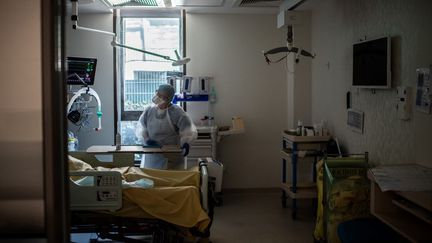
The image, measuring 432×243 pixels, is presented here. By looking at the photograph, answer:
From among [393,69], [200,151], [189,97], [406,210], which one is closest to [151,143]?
[200,151]

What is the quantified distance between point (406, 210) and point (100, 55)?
4151 mm

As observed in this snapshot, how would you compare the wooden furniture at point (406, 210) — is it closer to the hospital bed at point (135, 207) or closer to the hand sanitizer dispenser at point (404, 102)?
the hand sanitizer dispenser at point (404, 102)

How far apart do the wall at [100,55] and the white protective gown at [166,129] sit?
0.93 meters

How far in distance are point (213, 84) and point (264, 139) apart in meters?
0.98

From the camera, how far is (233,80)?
5.83 m

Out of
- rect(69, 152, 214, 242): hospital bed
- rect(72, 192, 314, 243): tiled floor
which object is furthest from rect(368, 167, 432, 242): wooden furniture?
rect(72, 192, 314, 243): tiled floor

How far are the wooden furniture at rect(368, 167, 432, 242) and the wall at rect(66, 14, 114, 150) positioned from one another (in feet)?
11.9

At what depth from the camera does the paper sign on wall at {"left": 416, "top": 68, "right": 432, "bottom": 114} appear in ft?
9.59

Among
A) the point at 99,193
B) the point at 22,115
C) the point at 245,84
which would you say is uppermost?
the point at 245,84

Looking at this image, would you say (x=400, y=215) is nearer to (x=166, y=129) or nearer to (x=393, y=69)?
(x=393, y=69)

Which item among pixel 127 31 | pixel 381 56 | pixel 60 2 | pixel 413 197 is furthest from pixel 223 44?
pixel 60 2

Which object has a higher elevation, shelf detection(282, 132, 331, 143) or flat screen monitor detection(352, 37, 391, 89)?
flat screen monitor detection(352, 37, 391, 89)

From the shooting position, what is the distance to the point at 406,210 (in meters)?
2.68

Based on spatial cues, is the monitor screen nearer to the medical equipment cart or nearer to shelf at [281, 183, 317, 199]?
the medical equipment cart
